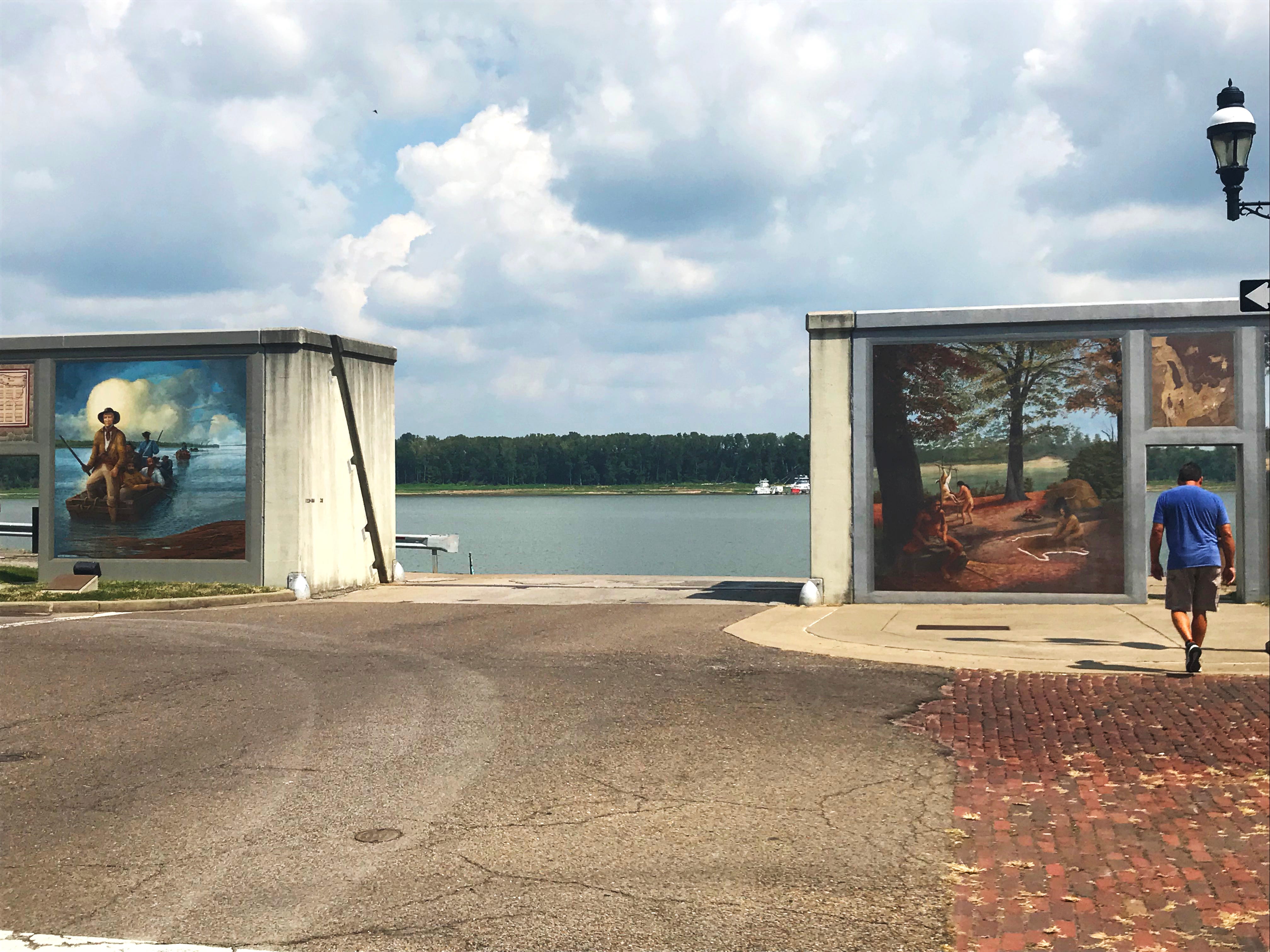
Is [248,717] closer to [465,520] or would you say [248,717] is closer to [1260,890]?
[1260,890]

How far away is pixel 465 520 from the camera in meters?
109

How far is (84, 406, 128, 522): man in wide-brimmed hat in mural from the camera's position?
22.5m

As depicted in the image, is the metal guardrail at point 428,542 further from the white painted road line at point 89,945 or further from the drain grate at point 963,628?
the white painted road line at point 89,945

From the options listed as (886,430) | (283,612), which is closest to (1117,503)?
(886,430)

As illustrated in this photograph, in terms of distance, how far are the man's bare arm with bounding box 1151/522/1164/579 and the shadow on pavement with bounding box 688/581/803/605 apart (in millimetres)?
6876

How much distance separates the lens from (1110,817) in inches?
268

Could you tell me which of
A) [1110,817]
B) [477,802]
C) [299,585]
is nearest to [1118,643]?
[1110,817]

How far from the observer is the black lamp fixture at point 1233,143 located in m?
11.3

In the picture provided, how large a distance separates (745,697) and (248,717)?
13.5ft

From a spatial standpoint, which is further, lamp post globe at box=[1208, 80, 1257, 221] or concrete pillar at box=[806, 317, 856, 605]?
concrete pillar at box=[806, 317, 856, 605]

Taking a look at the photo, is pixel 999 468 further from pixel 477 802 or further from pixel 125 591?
pixel 125 591

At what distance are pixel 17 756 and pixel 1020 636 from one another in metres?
10.8

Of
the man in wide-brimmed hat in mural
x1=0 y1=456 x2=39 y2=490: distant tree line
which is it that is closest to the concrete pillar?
the man in wide-brimmed hat in mural

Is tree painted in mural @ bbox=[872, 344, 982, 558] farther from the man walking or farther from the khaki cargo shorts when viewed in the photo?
the khaki cargo shorts
